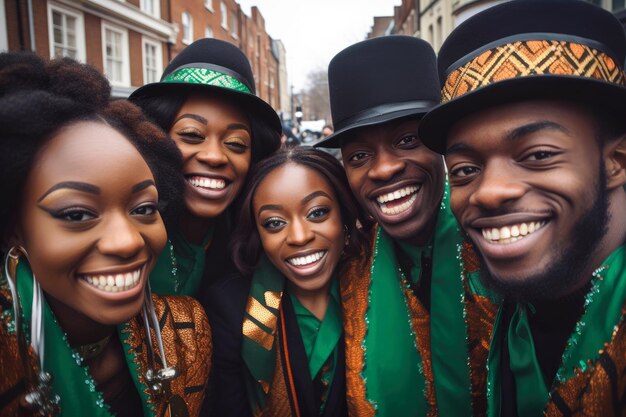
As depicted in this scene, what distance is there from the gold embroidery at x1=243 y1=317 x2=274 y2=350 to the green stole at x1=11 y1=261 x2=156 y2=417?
68 cm

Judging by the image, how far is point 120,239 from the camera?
1.38 metres

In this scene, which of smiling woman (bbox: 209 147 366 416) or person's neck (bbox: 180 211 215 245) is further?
person's neck (bbox: 180 211 215 245)

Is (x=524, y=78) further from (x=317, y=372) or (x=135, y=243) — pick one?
(x=317, y=372)

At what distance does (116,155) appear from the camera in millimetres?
1425

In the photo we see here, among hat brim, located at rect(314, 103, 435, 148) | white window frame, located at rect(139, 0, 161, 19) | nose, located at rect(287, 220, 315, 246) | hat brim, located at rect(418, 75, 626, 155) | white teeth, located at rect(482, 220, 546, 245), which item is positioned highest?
white window frame, located at rect(139, 0, 161, 19)

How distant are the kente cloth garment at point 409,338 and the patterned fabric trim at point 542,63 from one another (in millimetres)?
912

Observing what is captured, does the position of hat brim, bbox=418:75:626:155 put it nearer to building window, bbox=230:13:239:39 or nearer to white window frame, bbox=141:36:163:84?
white window frame, bbox=141:36:163:84

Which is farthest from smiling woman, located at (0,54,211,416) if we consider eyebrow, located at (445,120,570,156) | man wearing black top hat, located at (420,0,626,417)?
eyebrow, located at (445,120,570,156)

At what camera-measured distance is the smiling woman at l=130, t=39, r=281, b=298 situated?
2297 millimetres

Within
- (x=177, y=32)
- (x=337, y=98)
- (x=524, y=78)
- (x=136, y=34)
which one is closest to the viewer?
(x=524, y=78)

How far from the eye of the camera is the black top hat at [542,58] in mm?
1312

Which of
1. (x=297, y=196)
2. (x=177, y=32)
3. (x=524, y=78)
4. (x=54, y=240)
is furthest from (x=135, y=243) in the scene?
(x=177, y=32)

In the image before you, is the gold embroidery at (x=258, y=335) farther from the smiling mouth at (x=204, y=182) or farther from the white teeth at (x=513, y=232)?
the white teeth at (x=513, y=232)

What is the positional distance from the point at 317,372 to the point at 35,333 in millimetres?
1214
